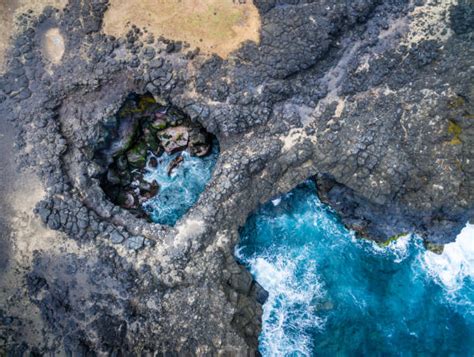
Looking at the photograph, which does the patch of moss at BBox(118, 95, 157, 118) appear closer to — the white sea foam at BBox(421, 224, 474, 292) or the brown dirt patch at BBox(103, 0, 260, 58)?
the brown dirt patch at BBox(103, 0, 260, 58)

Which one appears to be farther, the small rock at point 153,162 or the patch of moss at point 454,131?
the small rock at point 153,162

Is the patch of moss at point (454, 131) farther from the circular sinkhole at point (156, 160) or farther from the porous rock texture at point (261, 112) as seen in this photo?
the circular sinkhole at point (156, 160)

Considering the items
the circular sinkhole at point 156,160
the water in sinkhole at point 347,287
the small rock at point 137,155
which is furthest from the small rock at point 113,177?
the water in sinkhole at point 347,287

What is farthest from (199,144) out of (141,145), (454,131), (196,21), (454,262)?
(454,262)

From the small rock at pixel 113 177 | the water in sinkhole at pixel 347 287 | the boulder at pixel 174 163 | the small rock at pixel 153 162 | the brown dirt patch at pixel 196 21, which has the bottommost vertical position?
the water in sinkhole at pixel 347 287

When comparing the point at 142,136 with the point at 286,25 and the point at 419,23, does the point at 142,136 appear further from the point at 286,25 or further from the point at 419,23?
the point at 419,23

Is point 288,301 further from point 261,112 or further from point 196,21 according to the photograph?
point 196,21

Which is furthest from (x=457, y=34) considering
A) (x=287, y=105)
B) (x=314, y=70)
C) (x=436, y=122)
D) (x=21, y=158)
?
(x=21, y=158)
